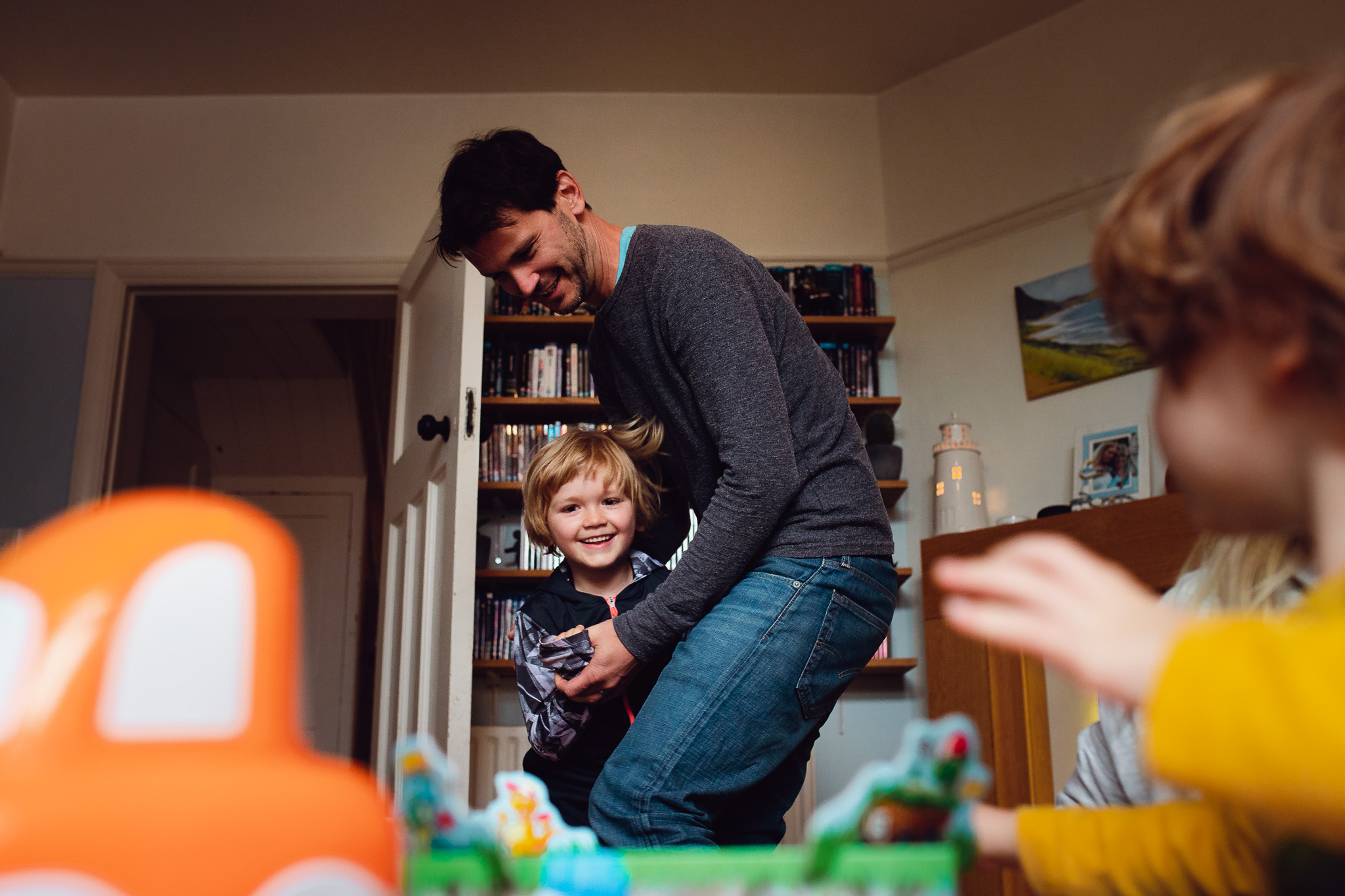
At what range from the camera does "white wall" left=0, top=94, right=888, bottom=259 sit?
334 cm

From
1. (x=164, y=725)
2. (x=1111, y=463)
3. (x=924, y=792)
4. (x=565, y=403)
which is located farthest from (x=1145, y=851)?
(x=565, y=403)

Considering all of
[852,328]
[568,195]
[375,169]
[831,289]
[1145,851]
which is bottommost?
[1145,851]

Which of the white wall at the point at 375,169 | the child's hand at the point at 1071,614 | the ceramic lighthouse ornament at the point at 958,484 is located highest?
the white wall at the point at 375,169

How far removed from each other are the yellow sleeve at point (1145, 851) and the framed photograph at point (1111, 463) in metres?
2.24

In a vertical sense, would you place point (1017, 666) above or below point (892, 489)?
Answer: below

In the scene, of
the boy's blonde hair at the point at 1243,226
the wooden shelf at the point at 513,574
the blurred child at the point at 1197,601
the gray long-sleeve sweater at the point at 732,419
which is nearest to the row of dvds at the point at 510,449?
the wooden shelf at the point at 513,574

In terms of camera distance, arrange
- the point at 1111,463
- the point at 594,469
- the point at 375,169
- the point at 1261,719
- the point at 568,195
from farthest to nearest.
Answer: the point at 375,169
the point at 1111,463
the point at 594,469
the point at 568,195
the point at 1261,719

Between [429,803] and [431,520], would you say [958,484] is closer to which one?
[431,520]

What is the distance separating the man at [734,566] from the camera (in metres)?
1.12

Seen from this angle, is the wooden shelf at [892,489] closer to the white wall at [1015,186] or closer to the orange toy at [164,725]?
the white wall at [1015,186]

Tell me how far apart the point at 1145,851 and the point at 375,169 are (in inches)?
131

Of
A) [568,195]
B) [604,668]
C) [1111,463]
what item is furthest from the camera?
[1111,463]

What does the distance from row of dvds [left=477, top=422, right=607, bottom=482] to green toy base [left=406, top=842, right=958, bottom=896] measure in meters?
2.74

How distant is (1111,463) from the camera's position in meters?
2.75
